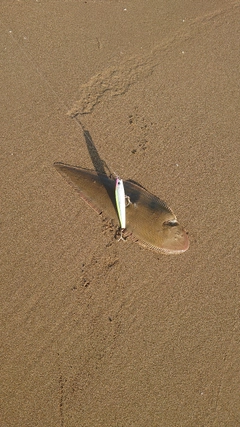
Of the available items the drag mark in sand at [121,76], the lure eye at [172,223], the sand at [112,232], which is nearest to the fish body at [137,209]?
the lure eye at [172,223]

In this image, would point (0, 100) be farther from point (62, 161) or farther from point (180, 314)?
point (180, 314)

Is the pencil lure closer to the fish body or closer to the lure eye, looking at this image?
the fish body

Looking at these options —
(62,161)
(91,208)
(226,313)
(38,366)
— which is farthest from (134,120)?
(38,366)

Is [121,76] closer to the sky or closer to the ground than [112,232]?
closer to the sky

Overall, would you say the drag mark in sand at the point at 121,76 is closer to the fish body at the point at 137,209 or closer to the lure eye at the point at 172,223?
the fish body at the point at 137,209

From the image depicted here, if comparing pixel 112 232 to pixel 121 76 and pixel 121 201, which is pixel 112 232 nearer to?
pixel 121 201

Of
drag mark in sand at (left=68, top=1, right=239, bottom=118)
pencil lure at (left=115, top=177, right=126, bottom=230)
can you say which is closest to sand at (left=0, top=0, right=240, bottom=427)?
drag mark in sand at (left=68, top=1, right=239, bottom=118)

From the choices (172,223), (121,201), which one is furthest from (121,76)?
(172,223)
